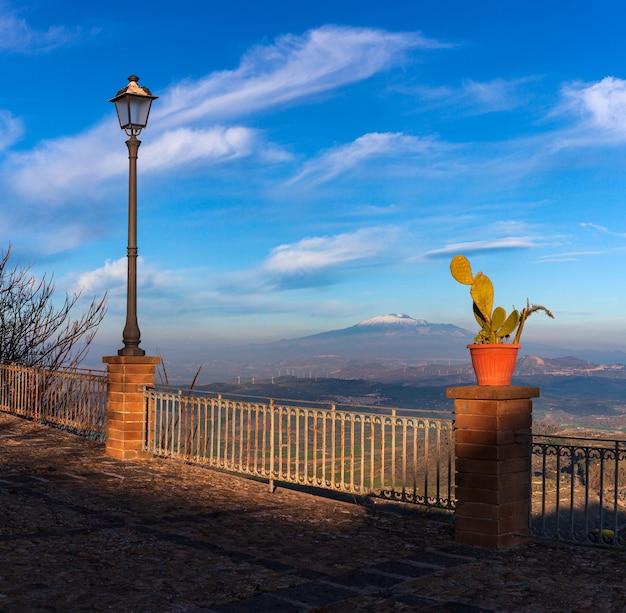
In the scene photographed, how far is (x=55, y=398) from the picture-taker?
53.5 feet

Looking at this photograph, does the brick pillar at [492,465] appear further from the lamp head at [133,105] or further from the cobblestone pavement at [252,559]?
the lamp head at [133,105]

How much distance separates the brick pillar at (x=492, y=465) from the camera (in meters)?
7.42

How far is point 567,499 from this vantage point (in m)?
33.6

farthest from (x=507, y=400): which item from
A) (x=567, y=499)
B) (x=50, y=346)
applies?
(x=567, y=499)

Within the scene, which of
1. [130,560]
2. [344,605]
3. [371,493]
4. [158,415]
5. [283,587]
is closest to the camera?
[344,605]

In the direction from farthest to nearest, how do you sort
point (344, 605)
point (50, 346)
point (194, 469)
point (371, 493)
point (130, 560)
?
point (50, 346) < point (194, 469) < point (371, 493) < point (130, 560) < point (344, 605)

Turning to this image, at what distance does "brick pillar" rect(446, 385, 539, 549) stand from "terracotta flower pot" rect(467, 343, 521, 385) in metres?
0.19

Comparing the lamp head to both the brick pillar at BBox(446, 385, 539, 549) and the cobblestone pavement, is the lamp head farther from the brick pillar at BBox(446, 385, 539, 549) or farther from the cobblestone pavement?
the brick pillar at BBox(446, 385, 539, 549)

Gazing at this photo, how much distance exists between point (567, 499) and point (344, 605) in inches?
1222

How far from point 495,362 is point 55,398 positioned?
1148cm

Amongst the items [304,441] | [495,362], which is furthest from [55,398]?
[495,362]

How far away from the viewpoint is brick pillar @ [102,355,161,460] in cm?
1252

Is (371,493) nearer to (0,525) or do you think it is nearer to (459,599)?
(459,599)

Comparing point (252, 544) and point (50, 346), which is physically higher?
point (50, 346)
